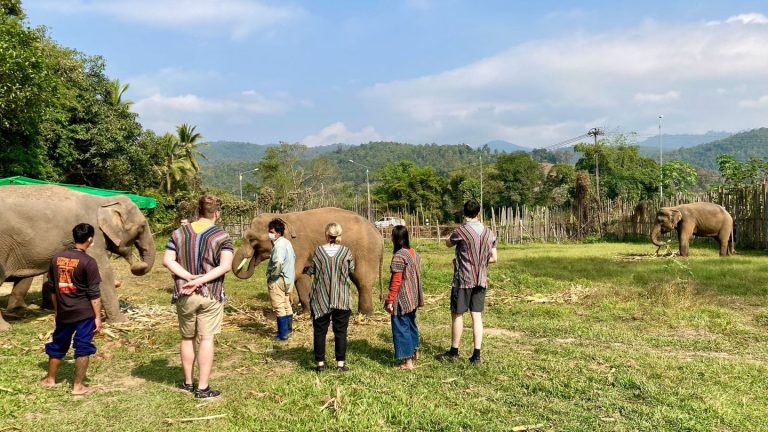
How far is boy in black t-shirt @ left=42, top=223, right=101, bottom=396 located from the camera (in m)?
5.66

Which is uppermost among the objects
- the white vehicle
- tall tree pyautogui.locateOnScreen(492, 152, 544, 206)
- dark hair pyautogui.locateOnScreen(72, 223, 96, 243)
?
tall tree pyautogui.locateOnScreen(492, 152, 544, 206)

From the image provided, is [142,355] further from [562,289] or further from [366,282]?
[562,289]

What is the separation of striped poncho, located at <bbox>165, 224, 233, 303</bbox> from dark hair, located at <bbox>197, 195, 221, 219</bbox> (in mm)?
166

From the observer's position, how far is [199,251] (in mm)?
5461

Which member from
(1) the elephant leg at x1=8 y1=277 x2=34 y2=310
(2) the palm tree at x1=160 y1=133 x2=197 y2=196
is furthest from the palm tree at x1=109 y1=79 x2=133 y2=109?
(1) the elephant leg at x1=8 y1=277 x2=34 y2=310

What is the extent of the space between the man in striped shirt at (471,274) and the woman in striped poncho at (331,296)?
1322 millimetres

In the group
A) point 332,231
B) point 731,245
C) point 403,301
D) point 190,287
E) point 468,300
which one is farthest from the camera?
point 731,245

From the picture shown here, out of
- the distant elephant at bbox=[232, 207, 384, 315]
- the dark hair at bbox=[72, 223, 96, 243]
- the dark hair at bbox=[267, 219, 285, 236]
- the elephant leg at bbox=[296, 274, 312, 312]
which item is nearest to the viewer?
the dark hair at bbox=[72, 223, 96, 243]

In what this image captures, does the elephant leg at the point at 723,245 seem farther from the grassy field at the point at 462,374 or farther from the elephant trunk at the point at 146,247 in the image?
the elephant trunk at the point at 146,247

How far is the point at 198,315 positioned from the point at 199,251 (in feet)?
2.09

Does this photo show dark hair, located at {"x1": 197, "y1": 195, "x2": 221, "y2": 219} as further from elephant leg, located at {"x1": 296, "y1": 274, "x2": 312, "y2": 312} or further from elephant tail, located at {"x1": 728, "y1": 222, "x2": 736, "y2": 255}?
elephant tail, located at {"x1": 728, "y1": 222, "x2": 736, "y2": 255}

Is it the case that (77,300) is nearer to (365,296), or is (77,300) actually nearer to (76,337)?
(76,337)

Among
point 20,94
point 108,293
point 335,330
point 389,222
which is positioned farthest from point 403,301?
point 389,222

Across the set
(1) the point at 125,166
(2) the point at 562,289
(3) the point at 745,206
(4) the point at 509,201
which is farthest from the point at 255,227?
(4) the point at 509,201
